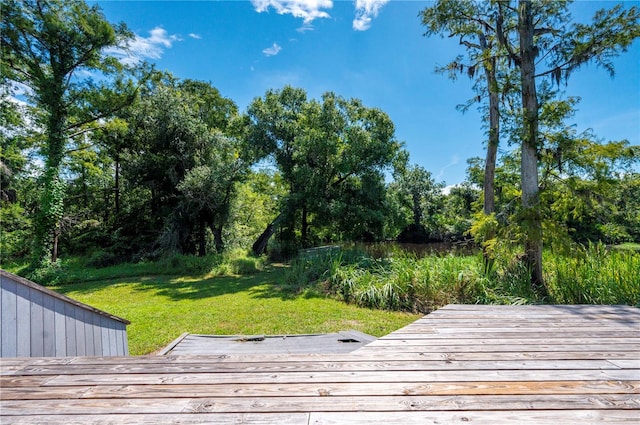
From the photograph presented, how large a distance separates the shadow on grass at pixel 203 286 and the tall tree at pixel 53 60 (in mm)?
3059

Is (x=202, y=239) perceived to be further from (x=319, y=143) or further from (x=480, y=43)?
(x=480, y=43)

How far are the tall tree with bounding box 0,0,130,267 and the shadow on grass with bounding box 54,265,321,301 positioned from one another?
10.0ft

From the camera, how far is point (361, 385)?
56.6 inches

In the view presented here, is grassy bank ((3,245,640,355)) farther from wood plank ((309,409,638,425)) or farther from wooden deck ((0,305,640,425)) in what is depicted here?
wood plank ((309,409,638,425))

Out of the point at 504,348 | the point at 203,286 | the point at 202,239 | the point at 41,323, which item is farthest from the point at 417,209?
the point at 41,323

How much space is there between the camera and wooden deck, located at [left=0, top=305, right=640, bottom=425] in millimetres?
1205

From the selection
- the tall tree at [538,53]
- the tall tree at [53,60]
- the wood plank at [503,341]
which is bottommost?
the wood plank at [503,341]

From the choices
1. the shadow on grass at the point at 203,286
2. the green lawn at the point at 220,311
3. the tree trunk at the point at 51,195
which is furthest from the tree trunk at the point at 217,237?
the tree trunk at the point at 51,195

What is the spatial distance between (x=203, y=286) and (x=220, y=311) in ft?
10.3

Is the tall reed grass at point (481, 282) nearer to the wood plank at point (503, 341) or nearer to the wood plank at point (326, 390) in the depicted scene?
the wood plank at point (503, 341)

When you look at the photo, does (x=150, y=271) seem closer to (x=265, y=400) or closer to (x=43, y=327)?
(x=43, y=327)

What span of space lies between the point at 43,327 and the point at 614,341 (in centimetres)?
448

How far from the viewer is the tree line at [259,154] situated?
17.4 feet

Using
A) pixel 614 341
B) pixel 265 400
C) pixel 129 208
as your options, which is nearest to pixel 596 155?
pixel 614 341
